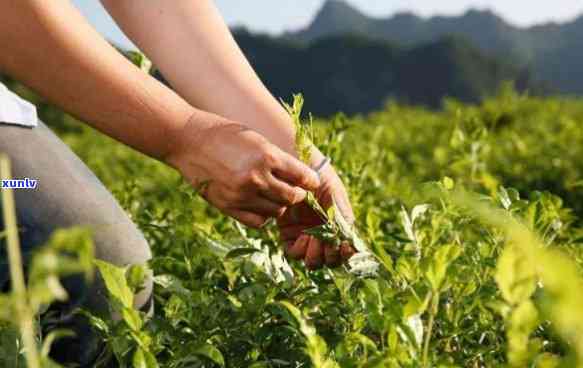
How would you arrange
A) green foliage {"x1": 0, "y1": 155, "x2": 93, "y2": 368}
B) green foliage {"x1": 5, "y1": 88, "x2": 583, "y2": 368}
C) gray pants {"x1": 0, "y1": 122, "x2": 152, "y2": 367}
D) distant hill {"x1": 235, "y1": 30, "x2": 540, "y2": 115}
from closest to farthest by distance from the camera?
green foliage {"x1": 0, "y1": 155, "x2": 93, "y2": 368}
green foliage {"x1": 5, "y1": 88, "x2": 583, "y2": 368}
gray pants {"x1": 0, "y1": 122, "x2": 152, "y2": 367}
distant hill {"x1": 235, "y1": 30, "x2": 540, "y2": 115}

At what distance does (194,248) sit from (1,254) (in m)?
0.45

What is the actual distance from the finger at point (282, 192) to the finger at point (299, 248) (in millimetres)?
160

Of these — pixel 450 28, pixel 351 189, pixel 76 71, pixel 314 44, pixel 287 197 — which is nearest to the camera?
pixel 76 71

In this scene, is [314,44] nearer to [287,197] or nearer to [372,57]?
[372,57]

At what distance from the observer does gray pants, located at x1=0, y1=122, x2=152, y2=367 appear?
1.76 metres

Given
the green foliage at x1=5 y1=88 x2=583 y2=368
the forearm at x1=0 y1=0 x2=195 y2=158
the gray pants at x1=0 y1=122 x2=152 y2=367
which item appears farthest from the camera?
the gray pants at x1=0 y1=122 x2=152 y2=367

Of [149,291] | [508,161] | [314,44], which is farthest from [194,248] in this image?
[314,44]

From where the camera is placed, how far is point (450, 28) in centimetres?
11388

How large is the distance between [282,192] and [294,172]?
0.05 metres

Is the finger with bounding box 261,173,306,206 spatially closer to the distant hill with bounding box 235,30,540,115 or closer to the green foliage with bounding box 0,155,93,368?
the green foliage with bounding box 0,155,93,368

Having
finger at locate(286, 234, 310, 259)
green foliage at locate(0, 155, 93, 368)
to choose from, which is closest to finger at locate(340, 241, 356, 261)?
finger at locate(286, 234, 310, 259)

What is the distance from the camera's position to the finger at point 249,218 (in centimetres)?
173

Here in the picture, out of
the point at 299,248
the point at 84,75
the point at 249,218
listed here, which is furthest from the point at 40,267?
the point at 299,248

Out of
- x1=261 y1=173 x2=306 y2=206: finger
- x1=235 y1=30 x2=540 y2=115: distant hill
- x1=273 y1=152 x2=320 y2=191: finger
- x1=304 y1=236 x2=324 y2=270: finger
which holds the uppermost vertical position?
x1=273 y1=152 x2=320 y2=191: finger
